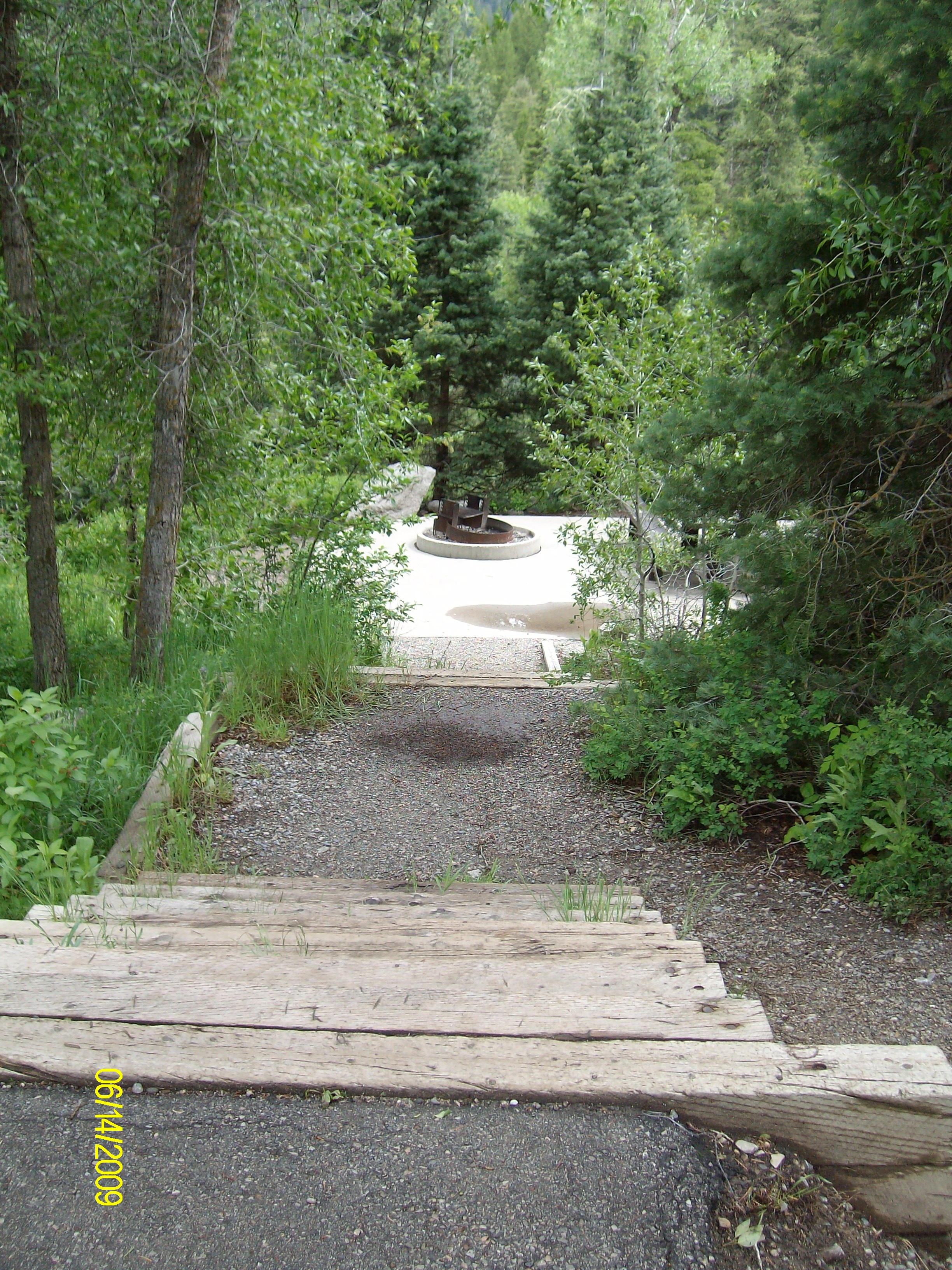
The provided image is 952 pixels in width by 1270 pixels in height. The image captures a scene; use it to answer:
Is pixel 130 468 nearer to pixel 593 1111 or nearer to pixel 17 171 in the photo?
pixel 17 171

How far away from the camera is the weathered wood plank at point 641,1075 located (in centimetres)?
155

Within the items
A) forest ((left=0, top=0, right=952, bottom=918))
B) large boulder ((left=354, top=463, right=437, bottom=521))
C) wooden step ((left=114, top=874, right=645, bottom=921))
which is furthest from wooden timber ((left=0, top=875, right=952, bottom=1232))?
large boulder ((left=354, top=463, right=437, bottom=521))

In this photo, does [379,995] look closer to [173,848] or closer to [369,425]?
[173,848]

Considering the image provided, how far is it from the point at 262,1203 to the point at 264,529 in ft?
16.6

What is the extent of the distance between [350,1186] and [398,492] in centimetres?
919

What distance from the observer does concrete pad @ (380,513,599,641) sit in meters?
9.52

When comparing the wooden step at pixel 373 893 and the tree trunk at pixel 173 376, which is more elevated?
the tree trunk at pixel 173 376

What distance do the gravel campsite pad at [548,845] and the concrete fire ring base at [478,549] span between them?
7.71m

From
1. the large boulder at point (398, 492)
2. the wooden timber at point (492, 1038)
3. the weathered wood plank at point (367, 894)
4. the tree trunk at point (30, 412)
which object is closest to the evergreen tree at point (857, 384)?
the weathered wood plank at point (367, 894)

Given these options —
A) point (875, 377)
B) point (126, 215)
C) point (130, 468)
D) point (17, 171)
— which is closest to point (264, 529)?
point (130, 468)

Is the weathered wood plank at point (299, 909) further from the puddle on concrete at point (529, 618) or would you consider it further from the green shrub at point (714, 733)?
the puddle on concrete at point (529, 618)

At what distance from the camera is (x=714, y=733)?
3.71 m

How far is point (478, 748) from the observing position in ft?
15.9

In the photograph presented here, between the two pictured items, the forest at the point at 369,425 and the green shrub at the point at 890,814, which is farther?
the forest at the point at 369,425
